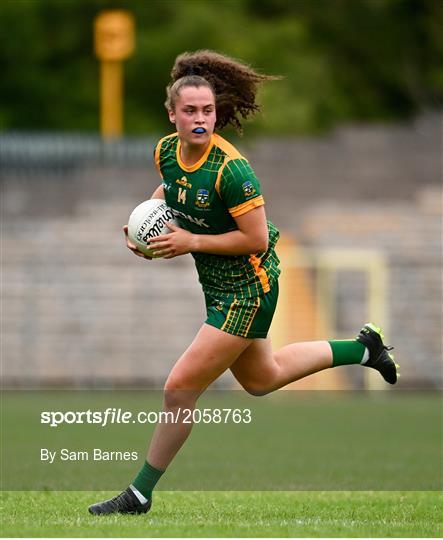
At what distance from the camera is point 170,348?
20.0 metres

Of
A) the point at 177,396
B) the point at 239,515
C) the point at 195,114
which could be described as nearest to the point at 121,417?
the point at 239,515

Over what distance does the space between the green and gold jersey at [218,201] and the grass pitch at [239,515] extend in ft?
3.65

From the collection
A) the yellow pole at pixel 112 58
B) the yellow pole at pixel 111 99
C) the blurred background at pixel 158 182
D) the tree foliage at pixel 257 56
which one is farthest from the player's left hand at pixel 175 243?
the tree foliage at pixel 257 56

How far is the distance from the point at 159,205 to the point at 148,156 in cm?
1652

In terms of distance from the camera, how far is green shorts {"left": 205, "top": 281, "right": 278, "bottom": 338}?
664 cm

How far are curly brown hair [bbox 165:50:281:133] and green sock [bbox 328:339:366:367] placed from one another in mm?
1324

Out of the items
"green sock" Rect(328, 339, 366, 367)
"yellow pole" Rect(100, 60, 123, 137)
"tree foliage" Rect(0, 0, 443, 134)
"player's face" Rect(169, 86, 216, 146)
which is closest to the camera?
"player's face" Rect(169, 86, 216, 146)

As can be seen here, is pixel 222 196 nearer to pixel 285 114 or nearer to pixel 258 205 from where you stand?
pixel 258 205

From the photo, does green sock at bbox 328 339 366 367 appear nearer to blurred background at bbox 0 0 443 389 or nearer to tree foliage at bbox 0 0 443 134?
blurred background at bbox 0 0 443 389

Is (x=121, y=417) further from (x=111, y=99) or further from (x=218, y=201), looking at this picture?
(x=111, y=99)

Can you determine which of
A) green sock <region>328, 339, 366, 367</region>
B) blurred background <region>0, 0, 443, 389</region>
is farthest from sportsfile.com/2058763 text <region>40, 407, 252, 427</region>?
green sock <region>328, 339, 366, 367</region>

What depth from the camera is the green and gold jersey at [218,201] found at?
Result: 21.4 feet

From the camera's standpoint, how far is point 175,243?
259 inches

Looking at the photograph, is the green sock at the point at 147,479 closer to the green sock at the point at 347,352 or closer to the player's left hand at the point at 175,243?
the player's left hand at the point at 175,243
